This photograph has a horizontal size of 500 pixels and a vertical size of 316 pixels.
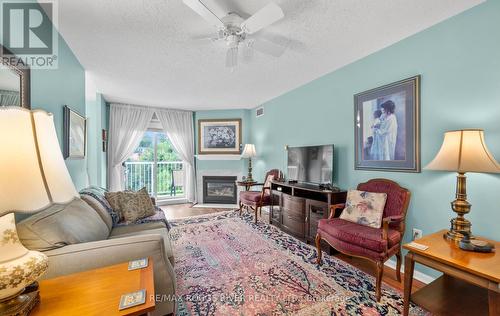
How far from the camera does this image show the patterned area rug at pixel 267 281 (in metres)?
1.68

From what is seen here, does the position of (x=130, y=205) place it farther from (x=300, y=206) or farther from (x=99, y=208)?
(x=300, y=206)

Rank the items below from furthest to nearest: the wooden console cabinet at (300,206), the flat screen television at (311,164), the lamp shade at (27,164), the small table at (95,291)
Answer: the flat screen television at (311,164), the wooden console cabinet at (300,206), the small table at (95,291), the lamp shade at (27,164)

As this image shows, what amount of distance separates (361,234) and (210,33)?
2.44 m

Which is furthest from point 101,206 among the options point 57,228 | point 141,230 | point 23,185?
point 23,185

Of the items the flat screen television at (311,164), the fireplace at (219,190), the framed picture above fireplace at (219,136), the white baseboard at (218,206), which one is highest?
the framed picture above fireplace at (219,136)

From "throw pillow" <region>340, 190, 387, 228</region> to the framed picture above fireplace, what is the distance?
3.47m

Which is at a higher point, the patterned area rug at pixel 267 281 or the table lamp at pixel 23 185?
the table lamp at pixel 23 185

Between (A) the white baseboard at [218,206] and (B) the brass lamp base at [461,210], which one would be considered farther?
(A) the white baseboard at [218,206]

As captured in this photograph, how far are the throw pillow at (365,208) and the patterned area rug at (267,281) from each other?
0.54 metres

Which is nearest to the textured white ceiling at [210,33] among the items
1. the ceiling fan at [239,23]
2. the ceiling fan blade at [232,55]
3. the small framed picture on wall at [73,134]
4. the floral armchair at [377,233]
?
the ceiling fan at [239,23]

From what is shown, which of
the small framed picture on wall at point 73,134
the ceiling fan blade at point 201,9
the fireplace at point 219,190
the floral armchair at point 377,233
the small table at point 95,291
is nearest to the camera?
the small table at point 95,291

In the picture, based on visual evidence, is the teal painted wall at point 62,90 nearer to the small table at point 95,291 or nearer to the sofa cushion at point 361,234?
the small table at point 95,291

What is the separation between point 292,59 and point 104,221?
2770 millimetres

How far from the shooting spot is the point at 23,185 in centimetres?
65
